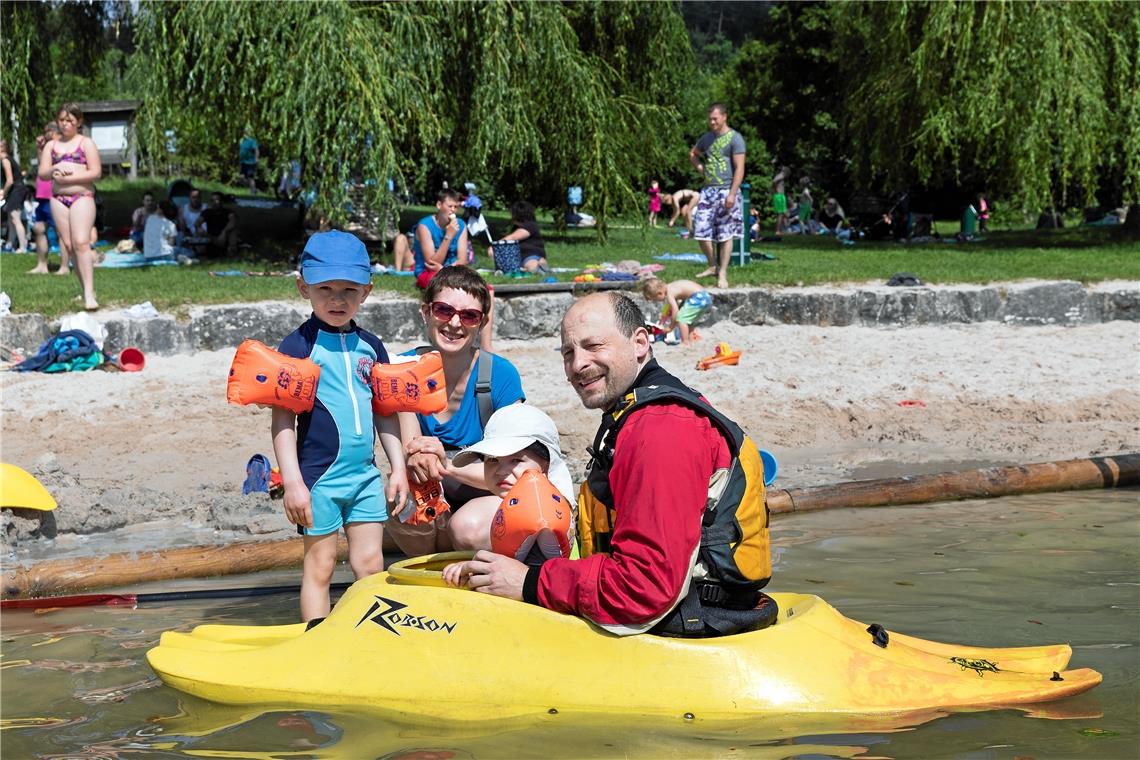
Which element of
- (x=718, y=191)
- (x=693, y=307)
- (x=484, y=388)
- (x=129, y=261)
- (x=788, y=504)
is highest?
(x=718, y=191)

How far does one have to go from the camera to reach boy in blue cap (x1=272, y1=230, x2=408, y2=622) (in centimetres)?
488

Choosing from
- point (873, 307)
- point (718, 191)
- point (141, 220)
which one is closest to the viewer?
point (873, 307)

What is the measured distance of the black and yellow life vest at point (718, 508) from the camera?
3.80 m

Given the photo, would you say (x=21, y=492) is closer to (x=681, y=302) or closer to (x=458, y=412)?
(x=458, y=412)

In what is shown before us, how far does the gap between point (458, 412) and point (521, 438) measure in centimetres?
85

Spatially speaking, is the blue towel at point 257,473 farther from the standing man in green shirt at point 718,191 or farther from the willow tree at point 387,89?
the standing man in green shirt at point 718,191

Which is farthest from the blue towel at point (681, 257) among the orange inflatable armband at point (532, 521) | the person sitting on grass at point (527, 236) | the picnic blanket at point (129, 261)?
the orange inflatable armband at point (532, 521)

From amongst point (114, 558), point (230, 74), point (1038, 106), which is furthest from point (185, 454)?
point (1038, 106)

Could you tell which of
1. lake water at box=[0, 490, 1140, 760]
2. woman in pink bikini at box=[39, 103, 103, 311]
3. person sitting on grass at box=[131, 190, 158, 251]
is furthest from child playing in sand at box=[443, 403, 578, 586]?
person sitting on grass at box=[131, 190, 158, 251]

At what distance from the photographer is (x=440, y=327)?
5410mm

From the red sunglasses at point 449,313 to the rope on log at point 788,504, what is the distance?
5.13ft

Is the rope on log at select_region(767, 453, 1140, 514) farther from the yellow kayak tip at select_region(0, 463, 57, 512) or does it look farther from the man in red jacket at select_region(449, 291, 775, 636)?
the yellow kayak tip at select_region(0, 463, 57, 512)

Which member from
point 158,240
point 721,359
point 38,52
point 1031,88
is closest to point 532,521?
point 721,359

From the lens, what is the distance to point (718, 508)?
150 inches
